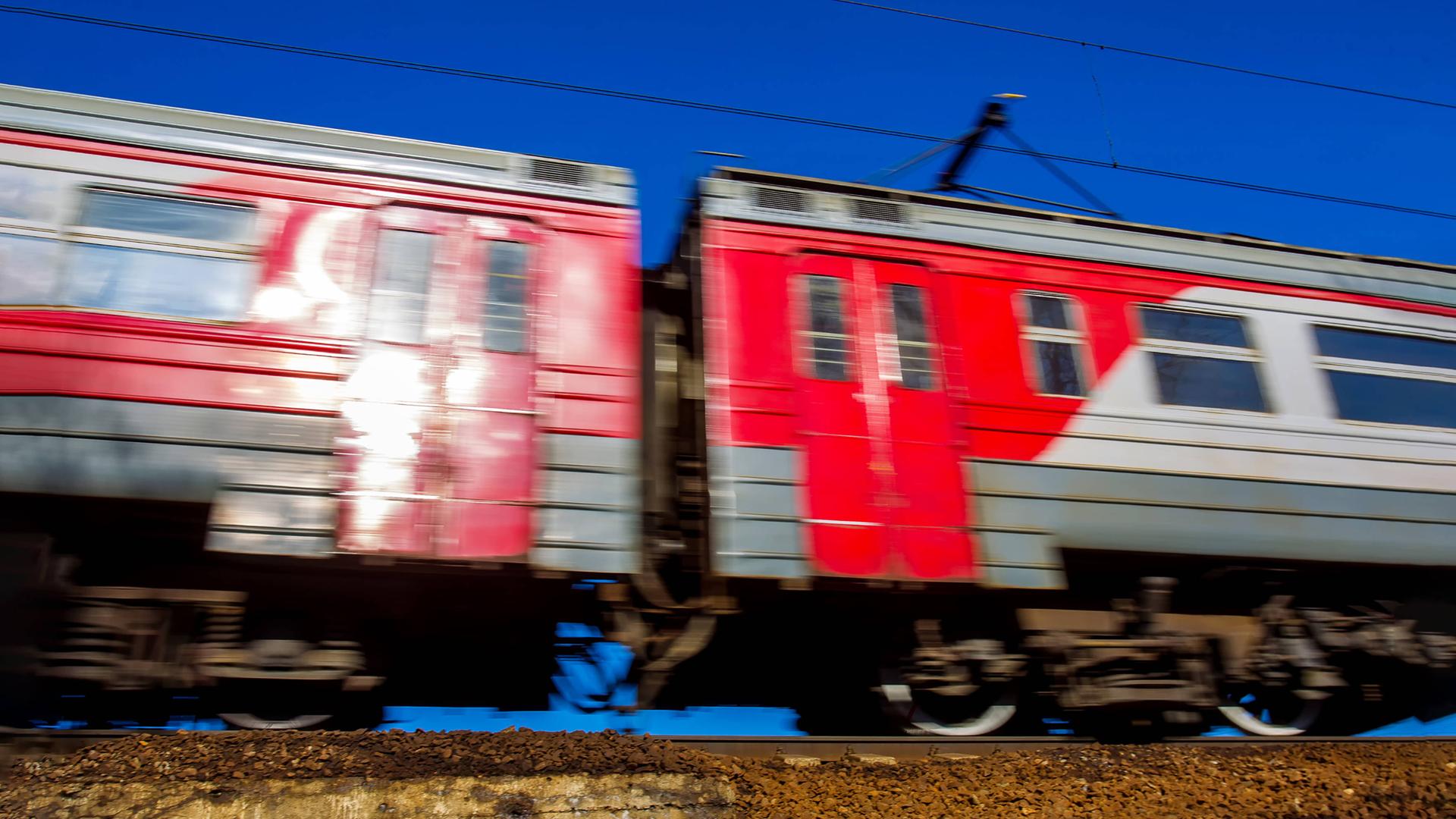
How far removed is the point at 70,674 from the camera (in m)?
5.22

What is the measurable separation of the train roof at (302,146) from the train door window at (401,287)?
481 millimetres

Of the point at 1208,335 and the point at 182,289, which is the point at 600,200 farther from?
the point at 1208,335

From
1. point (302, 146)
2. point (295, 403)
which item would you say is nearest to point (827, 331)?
point (295, 403)

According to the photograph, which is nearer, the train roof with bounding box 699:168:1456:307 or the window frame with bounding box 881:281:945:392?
the window frame with bounding box 881:281:945:392

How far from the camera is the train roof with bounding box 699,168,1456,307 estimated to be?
276 inches

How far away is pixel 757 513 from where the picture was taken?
5.95 m

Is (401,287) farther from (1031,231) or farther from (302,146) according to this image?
(1031,231)

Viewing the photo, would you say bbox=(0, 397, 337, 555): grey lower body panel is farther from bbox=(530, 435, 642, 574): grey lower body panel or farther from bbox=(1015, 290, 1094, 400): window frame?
bbox=(1015, 290, 1094, 400): window frame

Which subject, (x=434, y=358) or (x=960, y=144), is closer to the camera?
(x=434, y=358)

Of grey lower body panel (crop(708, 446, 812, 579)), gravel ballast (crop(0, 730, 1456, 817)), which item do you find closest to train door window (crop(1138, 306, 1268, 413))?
gravel ballast (crop(0, 730, 1456, 817))

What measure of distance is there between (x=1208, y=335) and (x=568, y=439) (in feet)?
15.5

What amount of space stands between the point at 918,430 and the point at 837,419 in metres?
0.53

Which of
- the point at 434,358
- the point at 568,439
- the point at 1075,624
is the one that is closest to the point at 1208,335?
the point at 1075,624

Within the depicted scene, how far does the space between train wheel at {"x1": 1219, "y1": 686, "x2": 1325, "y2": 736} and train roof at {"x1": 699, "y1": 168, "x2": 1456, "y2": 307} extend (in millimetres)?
3073
